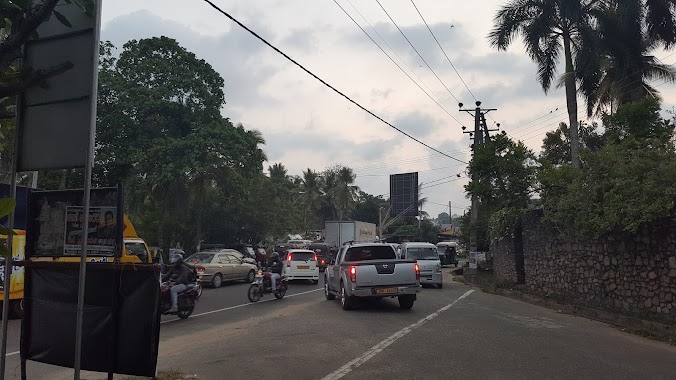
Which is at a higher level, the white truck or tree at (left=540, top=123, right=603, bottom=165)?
tree at (left=540, top=123, right=603, bottom=165)

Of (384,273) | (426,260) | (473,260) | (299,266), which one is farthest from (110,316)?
(473,260)

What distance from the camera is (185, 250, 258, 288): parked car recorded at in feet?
71.2

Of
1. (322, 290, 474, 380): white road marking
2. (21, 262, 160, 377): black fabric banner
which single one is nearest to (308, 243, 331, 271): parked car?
(322, 290, 474, 380): white road marking

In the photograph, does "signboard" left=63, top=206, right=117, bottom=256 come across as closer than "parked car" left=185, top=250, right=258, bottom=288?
Yes

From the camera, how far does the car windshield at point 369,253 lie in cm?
1546

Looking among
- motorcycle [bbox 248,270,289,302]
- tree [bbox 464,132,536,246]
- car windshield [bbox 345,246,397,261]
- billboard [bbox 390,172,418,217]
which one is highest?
billboard [bbox 390,172,418,217]

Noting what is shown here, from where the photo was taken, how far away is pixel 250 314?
13719mm

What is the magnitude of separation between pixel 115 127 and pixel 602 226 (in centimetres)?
2720

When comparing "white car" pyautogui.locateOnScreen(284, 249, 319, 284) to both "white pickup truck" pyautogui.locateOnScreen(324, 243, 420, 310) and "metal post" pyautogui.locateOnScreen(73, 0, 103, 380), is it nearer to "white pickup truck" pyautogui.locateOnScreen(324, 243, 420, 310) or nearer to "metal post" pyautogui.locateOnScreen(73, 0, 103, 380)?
"white pickup truck" pyautogui.locateOnScreen(324, 243, 420, 310)

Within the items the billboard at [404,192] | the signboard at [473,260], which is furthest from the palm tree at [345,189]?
the signboard at [473,260]

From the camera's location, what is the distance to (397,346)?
29.7 feet

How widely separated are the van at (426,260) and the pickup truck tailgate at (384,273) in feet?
26.4

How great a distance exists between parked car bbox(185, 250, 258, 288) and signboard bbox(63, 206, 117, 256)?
16.0 meters

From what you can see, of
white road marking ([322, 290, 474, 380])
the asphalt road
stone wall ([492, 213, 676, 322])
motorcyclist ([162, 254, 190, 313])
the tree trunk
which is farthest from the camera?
the tree trunk
